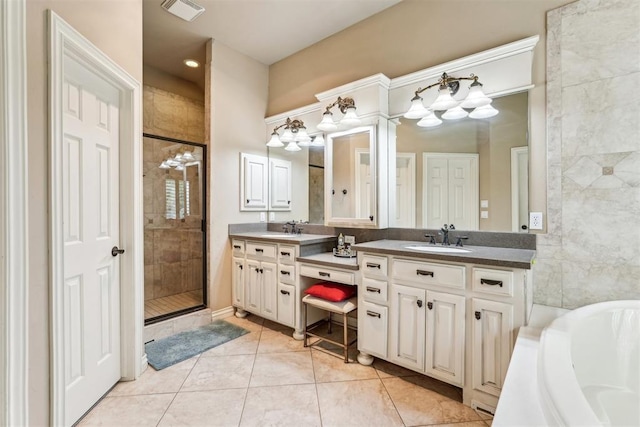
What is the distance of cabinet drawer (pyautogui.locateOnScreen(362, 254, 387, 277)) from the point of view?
6.74 feet

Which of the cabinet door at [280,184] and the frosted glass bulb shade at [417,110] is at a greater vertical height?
the frosted glass bulb shade at [417,110]

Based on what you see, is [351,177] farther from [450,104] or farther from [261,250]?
[261,250]

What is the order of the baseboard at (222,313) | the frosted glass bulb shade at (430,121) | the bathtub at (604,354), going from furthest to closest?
the baseboard at (222,313) → the frosted glass bulb shade at (430,121) → the bathtub at (604,354)

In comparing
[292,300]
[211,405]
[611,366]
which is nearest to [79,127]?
[211,405]

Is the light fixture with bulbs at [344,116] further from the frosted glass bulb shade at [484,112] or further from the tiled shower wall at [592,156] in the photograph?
Result: the tiled shower wall at [592,156]

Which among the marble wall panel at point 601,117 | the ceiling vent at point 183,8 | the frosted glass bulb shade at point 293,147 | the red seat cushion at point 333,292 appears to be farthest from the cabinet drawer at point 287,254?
the ceiling vent at point 183,8

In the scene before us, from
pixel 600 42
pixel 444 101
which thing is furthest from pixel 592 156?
pixel 444 101

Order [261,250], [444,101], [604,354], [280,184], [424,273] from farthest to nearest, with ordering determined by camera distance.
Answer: [280,184]
[261,250]
[444,101]
[424,273]
[604,354]

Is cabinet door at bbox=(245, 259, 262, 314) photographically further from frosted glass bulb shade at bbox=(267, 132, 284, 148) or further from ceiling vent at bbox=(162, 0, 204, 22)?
ceiling vent at bbox=(162, 0, 204, 22)

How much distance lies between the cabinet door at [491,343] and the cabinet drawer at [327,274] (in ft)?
2.95

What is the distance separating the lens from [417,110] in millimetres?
2283

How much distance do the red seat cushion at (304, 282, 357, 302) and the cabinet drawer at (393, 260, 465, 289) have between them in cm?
51

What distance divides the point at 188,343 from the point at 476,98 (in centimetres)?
307

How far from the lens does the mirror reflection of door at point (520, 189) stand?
2004 mm
